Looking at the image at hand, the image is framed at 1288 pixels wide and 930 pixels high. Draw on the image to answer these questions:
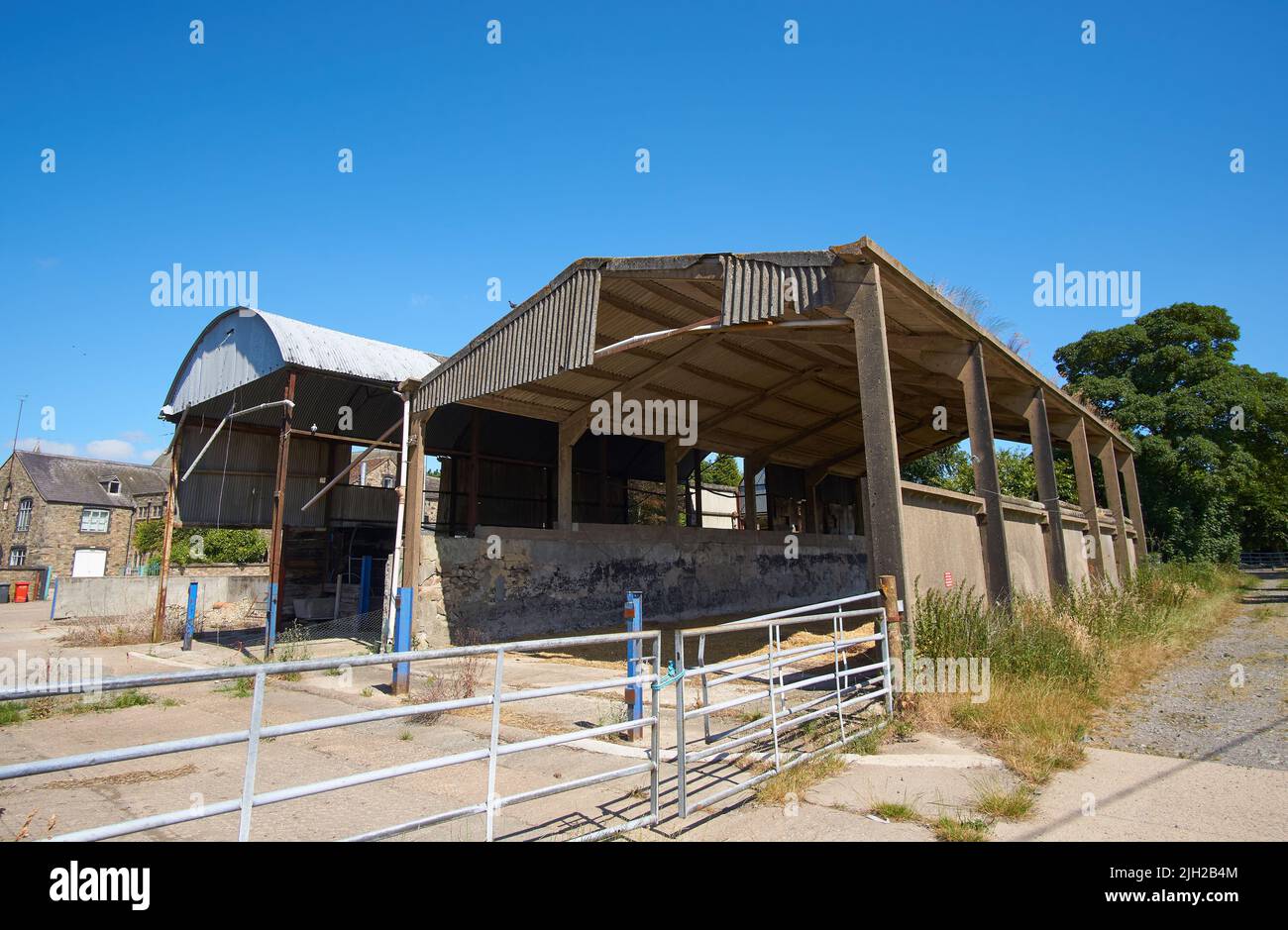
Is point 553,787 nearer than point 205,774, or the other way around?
point 553,787

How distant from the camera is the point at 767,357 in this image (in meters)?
15.0

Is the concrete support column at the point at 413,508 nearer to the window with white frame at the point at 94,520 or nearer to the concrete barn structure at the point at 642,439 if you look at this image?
the concrete barn structure at the point at 642,439

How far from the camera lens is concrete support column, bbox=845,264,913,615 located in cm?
769

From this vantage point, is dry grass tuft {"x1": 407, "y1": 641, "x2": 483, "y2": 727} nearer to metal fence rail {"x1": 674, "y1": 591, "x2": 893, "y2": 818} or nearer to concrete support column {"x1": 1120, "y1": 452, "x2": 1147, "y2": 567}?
metal fence rail {"x1": 674, "y1": 591, "x2": 893, "y2": 818}

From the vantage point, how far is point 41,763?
2145 mm

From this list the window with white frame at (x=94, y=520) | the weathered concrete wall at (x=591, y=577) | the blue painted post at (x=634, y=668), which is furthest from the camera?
the window with white frame at (x=94, y=520)

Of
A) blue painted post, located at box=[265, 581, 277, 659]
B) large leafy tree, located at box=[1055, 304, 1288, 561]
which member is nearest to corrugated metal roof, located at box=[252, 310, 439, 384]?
blue painted post, located at box=[265, 581, 277, 659]

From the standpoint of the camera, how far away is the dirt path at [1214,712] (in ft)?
18.2

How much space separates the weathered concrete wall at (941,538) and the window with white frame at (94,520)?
45575mm

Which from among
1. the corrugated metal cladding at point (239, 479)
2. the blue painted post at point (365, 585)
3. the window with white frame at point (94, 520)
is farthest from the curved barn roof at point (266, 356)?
the window with white frame at point (94, 520)
